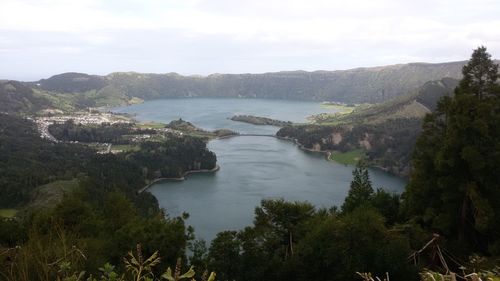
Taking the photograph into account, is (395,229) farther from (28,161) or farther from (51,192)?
(28,161)

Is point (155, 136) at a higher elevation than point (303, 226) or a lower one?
lower

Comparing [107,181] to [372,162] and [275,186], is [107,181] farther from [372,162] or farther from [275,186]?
[372,162]

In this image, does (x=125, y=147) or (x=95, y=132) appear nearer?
(x=125, y=147)

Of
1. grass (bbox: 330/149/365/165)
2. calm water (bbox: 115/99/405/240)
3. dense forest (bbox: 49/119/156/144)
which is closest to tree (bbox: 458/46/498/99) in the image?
calm water (bbox: 115/99/405/240)

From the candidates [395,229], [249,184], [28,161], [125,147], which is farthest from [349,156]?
[395,229]

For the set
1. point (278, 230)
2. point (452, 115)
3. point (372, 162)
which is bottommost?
point (372, 162)

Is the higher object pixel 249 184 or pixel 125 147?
pixel 125 147

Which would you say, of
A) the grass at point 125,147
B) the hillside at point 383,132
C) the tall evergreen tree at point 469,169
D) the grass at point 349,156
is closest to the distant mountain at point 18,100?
the grass at point 125,147

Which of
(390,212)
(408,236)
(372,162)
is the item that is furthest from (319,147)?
(408,236)
